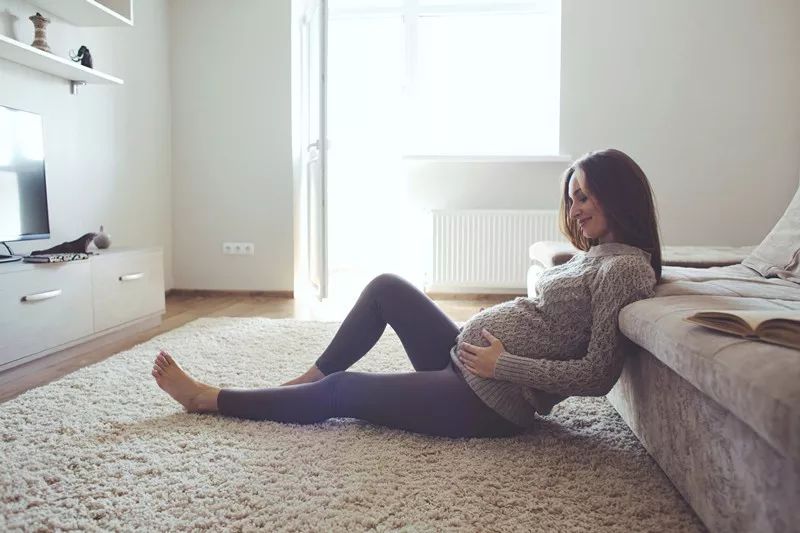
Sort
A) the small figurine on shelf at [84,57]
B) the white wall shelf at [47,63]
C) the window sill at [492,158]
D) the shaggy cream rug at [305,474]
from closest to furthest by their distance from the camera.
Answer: the shaggy cream rug at [305,474]
the white wall shelf at [47,63]
the small figurine on shelf at [84,57]
the window sill at [492,158]

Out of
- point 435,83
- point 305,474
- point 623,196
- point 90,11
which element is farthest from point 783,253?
point 90,11

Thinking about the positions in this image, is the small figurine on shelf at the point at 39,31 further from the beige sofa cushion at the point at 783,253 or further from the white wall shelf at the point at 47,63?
the beige sofa cushion at the point at 783,253

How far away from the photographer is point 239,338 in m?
2.74

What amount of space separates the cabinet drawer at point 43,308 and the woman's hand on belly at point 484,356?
1.70 m

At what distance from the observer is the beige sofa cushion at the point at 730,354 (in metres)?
0.72

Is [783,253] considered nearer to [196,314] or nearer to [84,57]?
[196,314]

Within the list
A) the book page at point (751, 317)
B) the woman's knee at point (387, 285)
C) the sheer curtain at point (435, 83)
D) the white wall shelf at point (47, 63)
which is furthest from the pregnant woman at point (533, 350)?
the sheer curtain at point (435, 83)

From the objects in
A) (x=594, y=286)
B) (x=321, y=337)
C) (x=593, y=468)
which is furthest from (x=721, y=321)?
(x=321, y=337)

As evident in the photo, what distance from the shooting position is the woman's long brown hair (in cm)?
136

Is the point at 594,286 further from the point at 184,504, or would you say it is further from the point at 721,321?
the point at 184,504

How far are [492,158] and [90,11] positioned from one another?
251 centimetres

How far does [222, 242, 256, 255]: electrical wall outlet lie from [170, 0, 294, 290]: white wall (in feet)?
0.09

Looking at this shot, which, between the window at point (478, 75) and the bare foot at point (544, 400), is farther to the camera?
the window at point (478, 75)

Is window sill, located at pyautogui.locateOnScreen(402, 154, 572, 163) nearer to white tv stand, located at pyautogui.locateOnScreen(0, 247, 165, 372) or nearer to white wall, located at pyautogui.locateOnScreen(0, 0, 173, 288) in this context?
white wall, located at pyautogui.locateOnScreen(0, 0, 173, 288)
